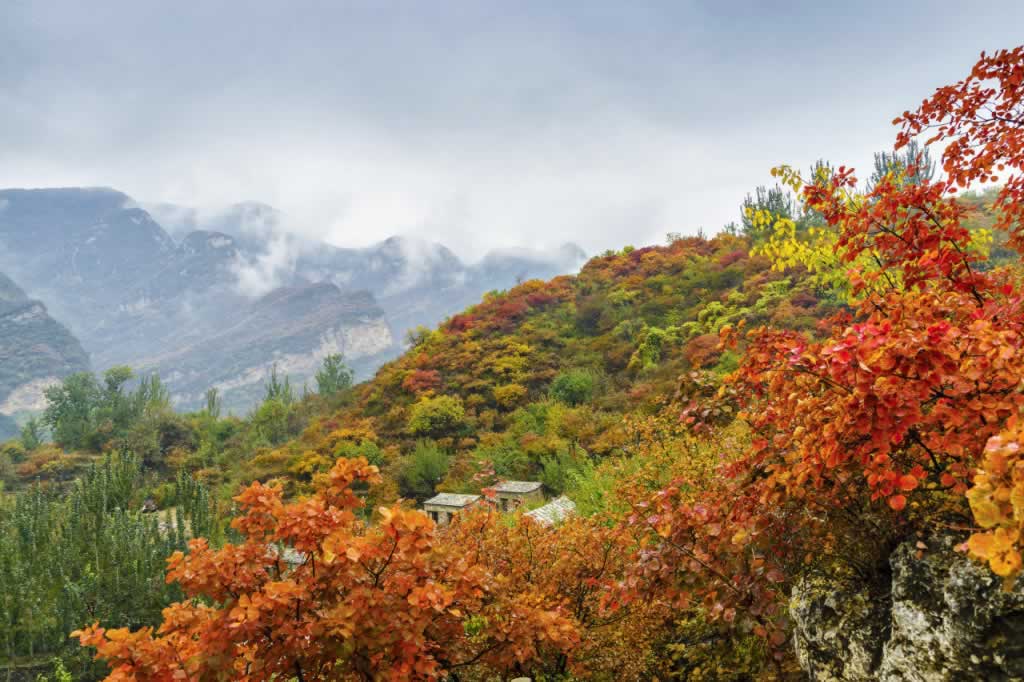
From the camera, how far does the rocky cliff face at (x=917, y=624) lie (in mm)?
2018

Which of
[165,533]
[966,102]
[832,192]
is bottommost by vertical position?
[165,533]

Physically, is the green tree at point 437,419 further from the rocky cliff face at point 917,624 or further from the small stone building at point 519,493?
the rocky cliff face at point 917,624

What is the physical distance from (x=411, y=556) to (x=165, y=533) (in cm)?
1055

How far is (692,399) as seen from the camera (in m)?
3.62

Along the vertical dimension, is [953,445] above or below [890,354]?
below

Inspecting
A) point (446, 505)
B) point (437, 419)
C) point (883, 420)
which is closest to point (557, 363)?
point (437, 419)

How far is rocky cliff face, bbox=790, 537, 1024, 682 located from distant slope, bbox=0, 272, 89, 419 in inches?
5636

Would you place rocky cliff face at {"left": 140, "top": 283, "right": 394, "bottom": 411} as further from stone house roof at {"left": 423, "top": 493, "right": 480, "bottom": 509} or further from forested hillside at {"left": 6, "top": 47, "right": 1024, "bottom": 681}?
forested hillside at {"left": 6, "top": 47, "right": 1024, "bottom": 681}

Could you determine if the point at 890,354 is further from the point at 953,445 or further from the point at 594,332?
the point at 594,332

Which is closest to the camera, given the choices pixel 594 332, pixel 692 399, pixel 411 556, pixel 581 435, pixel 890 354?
pixel 890 354

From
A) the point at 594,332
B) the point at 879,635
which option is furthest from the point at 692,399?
the point at 594,332

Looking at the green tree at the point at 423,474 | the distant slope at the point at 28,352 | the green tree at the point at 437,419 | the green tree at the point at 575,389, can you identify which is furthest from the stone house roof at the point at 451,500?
the distant slope at the point at 28,352

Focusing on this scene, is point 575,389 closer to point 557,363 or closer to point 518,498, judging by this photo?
point 557,363

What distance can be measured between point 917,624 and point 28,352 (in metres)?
158
